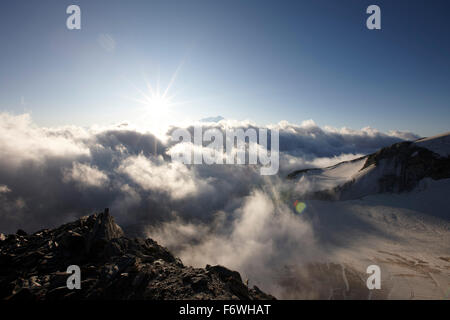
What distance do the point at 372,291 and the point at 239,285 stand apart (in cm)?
5262

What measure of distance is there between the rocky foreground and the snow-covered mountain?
92314 millimetres

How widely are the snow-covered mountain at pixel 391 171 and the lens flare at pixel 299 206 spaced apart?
4642mm

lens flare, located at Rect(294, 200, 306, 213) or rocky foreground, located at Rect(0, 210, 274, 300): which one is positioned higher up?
rocky foreground, located at Rect(0, 210, 274, 300)

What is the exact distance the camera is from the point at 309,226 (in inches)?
3322

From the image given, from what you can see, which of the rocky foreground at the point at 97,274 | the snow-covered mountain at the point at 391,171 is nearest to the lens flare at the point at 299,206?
the snow-covered mountain at the point at 391,171

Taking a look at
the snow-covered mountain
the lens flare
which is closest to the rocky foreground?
the lens flare

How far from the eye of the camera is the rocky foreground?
11320mm

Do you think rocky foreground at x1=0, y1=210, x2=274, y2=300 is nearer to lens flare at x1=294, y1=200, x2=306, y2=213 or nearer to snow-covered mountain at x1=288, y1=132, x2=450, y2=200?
lens flare at x1=294, y1=200, x2=306, y2=213

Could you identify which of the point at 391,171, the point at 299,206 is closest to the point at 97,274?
the point at 299,206

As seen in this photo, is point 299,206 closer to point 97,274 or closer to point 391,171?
point 391,171

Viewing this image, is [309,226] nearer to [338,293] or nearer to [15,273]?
[338,293]

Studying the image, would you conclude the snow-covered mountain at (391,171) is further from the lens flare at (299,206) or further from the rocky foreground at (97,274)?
the rocky foreground at (97,274)
